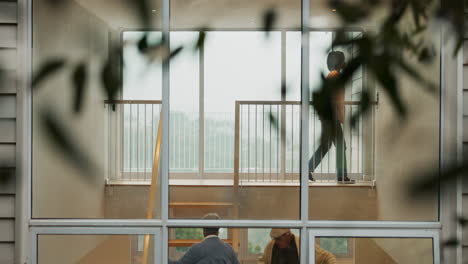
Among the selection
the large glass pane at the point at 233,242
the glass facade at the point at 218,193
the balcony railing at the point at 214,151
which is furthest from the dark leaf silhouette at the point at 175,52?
the large glass pane at the point at 233,242

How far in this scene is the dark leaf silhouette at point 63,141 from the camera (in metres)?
0.32

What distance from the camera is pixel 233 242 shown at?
2.58 meters

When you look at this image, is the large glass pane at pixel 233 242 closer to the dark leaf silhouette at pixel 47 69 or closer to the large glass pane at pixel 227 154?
the large glass pane at pixel 227 154

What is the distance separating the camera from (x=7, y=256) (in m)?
2.58

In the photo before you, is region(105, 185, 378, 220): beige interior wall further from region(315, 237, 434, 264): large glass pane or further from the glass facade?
region(315, 237, 434, 264): large glass pane

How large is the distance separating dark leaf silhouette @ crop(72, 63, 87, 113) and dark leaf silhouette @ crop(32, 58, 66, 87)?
0.4 inches

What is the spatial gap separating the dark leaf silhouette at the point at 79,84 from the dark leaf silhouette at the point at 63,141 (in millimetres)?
21

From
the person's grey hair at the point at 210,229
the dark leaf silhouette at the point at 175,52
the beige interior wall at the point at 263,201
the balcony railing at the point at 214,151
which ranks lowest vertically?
the person's grey hair at the point at 210,229

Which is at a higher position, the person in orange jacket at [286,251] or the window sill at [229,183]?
the window sill at [229,183]

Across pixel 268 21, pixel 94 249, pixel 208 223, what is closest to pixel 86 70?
pixel 268 21

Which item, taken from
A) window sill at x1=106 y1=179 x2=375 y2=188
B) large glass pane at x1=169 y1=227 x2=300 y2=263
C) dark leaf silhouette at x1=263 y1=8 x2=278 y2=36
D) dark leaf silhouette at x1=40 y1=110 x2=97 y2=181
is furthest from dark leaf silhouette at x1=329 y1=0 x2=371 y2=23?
large glass pane at x1=169 y1=227 x2=300 y2=263

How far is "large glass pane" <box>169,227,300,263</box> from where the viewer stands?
101 inches

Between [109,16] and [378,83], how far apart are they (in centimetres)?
23

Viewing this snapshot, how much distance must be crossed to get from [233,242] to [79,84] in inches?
90.5
